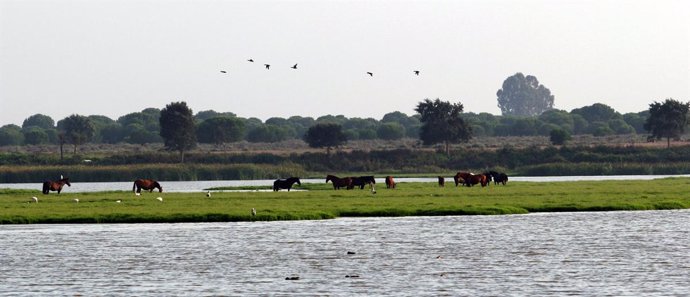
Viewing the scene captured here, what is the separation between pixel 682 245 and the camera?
38.9 m

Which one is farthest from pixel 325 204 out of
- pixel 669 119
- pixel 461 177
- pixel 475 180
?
pixel 669 119

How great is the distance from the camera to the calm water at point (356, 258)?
96.1ft

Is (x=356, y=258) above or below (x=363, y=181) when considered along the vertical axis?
below

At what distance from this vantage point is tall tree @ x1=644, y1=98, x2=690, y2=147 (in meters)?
143

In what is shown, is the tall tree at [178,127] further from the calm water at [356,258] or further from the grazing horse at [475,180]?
the calm water at [356,258]

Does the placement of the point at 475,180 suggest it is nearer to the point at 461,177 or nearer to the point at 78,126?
the point at 461,177

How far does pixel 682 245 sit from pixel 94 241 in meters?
18.8

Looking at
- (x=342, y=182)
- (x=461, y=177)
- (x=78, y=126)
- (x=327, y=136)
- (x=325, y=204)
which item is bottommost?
(x=325, y=204)

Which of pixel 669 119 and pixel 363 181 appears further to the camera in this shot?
pixel 669 119

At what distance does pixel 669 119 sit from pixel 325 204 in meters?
93.1

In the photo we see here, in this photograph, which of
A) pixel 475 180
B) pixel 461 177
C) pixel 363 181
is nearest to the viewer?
pixel 363 181

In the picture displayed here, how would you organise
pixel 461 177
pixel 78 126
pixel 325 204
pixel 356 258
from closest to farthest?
pixel 356 258 → pixel 325 204 → pixel 461 177 → pixel 78 126

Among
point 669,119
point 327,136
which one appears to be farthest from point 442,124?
point 669,119

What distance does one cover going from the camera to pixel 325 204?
5869 centimetres
